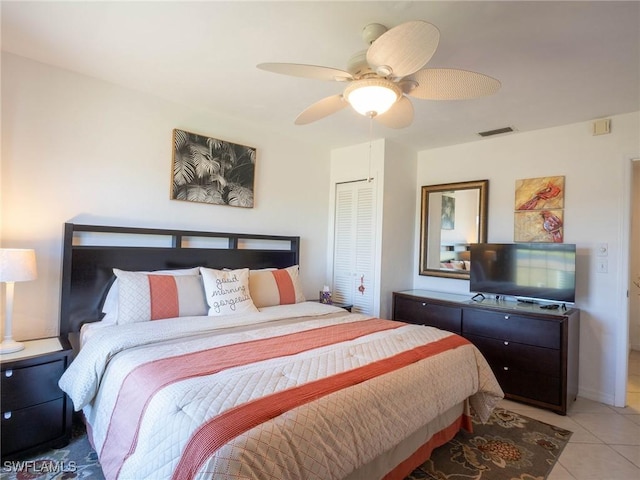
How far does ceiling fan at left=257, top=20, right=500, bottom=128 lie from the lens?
1462 millimetres

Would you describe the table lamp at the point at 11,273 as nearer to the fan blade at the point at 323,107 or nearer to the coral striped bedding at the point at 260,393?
Result: the coral striped bedding at the point at 260,393

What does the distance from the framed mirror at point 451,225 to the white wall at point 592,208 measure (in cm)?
27

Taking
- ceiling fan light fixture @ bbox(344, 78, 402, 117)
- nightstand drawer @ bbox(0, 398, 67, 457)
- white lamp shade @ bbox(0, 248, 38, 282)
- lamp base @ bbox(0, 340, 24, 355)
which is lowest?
nightstand drawer @ bbox(0, 398, 67, 457)

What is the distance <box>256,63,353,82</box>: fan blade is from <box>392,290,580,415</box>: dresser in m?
2.35

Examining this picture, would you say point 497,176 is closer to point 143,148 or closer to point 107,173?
point 143,148

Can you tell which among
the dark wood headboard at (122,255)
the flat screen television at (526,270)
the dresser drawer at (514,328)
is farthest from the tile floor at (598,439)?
the dark wood headboard at (122,255)

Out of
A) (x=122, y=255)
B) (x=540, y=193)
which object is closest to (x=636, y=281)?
(x=540, y=193)

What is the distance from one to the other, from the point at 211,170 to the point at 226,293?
3.96 feet

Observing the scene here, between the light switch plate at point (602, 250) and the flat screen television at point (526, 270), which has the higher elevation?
the light switch plate at point (602, 250)

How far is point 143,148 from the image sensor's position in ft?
9.15

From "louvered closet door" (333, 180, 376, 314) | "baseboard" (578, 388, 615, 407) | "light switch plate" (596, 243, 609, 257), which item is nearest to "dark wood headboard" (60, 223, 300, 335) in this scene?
"louvered closet door" (333, 180, 376, 314)

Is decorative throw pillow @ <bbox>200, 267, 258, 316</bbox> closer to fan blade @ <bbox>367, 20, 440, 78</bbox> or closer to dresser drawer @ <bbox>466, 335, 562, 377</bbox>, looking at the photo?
fan blade @ <bbox>367, 20, 440, 78</bbox>

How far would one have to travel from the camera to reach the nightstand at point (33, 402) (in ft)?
6.10

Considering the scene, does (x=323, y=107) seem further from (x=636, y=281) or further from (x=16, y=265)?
(x=636, y=281)
